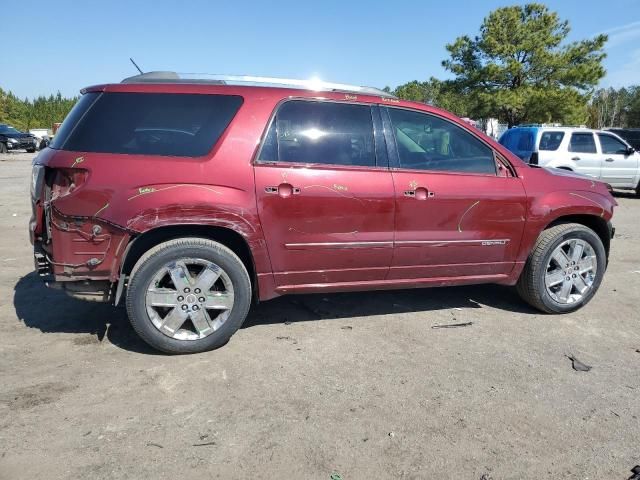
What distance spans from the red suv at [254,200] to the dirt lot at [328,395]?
427mm

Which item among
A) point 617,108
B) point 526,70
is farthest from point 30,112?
point 617,108

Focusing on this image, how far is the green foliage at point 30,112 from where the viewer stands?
5844 cm

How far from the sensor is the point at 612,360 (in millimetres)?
3713

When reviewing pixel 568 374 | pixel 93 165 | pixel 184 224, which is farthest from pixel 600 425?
pixel 93 165

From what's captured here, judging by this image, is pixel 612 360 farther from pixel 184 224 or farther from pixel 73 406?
pixel 73 406

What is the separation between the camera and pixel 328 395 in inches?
123

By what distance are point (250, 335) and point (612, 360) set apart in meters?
2.70

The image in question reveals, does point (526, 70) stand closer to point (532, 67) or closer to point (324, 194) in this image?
point (532, 67)

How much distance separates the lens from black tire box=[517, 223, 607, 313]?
14.5ft

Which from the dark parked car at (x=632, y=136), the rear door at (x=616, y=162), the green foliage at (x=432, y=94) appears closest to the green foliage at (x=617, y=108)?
the green foliage at (x=432, y=94)

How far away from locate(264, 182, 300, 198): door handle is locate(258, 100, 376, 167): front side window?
20 cm

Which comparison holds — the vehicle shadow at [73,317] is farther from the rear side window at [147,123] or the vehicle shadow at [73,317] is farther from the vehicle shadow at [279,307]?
the rear side window at [147,123]

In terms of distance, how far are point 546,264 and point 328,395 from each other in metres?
2.45

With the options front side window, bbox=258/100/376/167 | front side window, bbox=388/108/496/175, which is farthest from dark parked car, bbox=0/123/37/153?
front side window, bbox=388/108/496/175
